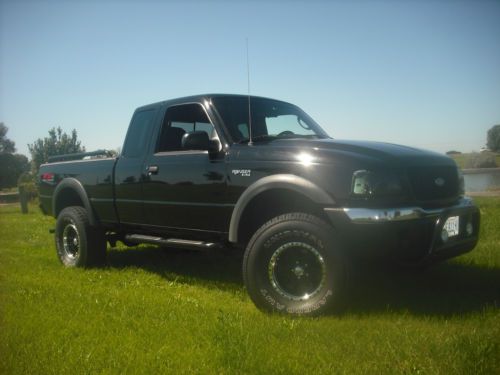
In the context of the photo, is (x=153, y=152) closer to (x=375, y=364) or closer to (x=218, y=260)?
(x=218, y=260)

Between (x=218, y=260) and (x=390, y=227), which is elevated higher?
(x=390, y=227)

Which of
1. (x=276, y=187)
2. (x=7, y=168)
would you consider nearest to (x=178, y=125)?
(x=276, y=187)

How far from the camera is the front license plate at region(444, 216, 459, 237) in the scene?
3270 millimetres

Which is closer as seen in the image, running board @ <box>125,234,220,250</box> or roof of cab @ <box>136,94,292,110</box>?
running board @ <box>125,234,220,250</box>

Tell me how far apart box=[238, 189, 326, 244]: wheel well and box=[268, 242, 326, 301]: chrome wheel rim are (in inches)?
14.4

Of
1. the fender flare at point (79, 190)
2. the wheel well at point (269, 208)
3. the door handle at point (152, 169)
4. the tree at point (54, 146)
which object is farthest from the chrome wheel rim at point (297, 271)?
the tree at point (54, 146)

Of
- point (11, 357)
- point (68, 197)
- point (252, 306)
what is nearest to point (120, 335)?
point (11, 357)

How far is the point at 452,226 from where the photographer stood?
335cm

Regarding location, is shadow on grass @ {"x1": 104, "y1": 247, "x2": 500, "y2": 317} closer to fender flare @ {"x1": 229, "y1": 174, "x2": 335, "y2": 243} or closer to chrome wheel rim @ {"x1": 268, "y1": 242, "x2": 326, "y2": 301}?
chrome wheel rim @ {"x1": 268, "y1": 242, "x2": 326, "y2": 301}

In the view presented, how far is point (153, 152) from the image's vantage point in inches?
185

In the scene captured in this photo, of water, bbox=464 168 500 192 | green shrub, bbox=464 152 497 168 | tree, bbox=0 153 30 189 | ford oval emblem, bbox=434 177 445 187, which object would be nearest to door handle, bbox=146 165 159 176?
ford oval emblem, bbox=434 177 445 187

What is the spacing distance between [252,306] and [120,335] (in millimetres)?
1173

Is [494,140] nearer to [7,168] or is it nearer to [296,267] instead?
[296,267]

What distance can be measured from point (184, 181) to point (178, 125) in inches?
35.9
